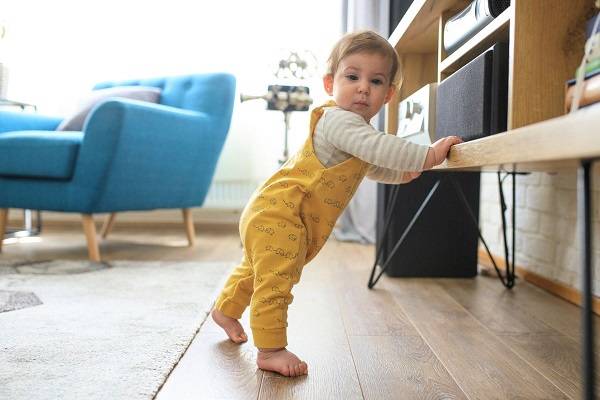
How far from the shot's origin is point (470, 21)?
3.81ft

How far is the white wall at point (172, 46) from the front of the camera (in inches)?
127

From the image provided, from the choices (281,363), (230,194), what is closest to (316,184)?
(281,363)

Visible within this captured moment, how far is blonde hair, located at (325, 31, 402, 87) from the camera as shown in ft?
3.43

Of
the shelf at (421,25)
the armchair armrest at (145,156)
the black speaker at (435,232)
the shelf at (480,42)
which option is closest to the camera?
the shelf at (480,42)

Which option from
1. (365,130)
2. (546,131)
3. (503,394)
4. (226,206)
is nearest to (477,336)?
(503,394)

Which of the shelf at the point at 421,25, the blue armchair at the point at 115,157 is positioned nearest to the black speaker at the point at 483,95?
the shelf at the point at 421,25

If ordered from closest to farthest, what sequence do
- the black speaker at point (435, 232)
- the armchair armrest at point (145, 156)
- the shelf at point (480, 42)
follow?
the shelf at point (480, 42) < the black speaker at point (435, 232) < the armchair armrest at point (145, 156)

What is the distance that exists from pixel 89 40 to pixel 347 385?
2986mm

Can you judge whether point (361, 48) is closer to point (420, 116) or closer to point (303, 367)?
point (420, 116)

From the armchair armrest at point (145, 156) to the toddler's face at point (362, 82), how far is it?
1.19m

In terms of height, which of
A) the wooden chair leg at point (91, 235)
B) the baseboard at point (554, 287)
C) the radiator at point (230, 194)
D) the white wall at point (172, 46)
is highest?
the white wall at point (172, 46)

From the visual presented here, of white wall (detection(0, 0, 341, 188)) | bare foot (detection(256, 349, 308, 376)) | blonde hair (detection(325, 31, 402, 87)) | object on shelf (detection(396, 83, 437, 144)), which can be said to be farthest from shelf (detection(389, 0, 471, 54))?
white wall (detection(0, 0, 341, 188))

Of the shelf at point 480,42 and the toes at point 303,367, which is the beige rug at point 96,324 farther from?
the shelf at point 480,42

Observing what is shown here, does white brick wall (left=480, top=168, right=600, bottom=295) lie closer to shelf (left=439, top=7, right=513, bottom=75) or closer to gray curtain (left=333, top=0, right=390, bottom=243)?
shelf (left=439, top=7, right=513, bottom=75)
